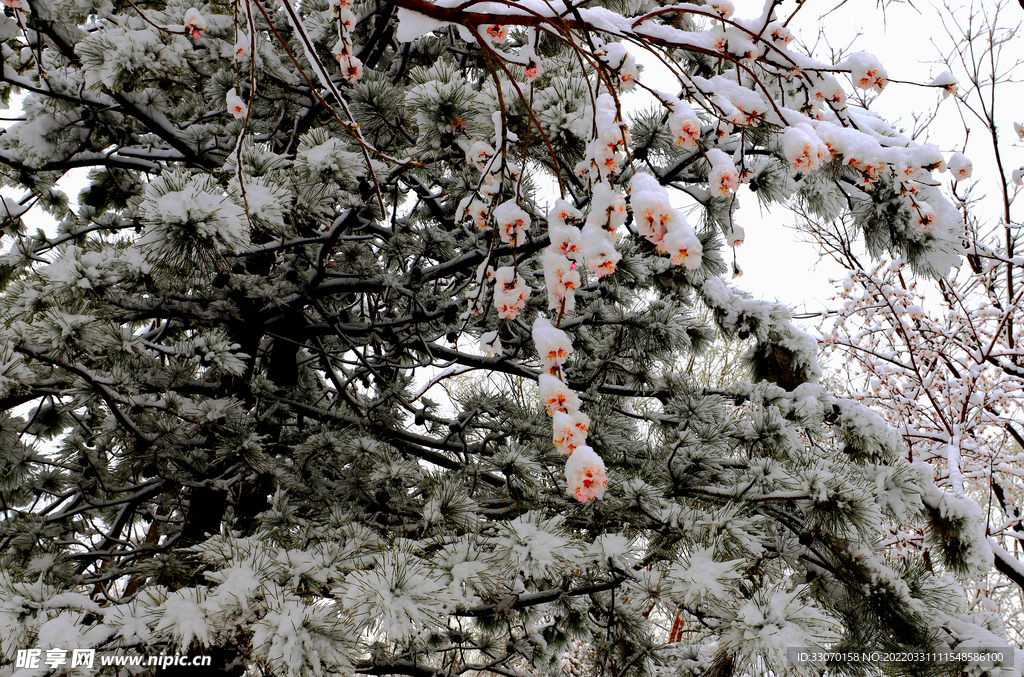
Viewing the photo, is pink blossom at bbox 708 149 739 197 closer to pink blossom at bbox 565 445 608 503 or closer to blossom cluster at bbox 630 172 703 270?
blossom cluster at bbox 630 172 703 270

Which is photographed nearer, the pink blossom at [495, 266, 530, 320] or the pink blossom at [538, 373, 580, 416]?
the pink blossom at [538, 373, 580, 416]

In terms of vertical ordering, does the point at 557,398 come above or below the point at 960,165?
below

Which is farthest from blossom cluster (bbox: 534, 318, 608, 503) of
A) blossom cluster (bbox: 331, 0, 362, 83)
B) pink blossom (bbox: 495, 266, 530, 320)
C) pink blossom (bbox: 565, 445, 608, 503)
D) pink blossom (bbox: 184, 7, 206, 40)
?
pink blossom (bbox: 184, 7, 206, 40)

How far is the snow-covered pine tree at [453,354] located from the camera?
4.50 ft

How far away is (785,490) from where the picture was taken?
2076 mm

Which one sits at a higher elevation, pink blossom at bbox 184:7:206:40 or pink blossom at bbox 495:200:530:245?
pink blossom at bbox 184:7:206:40

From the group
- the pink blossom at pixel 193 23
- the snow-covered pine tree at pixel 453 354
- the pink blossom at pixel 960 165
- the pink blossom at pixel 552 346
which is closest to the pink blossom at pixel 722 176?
the snow-covered pine tree at pixel 453 354

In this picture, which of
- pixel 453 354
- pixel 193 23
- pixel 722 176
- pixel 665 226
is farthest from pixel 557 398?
pixel 193 23

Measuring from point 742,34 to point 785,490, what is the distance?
156 centimetres

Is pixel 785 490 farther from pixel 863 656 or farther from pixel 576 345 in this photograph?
pixel 576 345

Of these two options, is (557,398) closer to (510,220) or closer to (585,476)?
(585,476)

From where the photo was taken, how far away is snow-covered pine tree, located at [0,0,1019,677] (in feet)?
4.50

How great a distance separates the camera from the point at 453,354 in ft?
10.9

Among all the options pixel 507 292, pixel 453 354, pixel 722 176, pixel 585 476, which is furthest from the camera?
pixel 453 354
